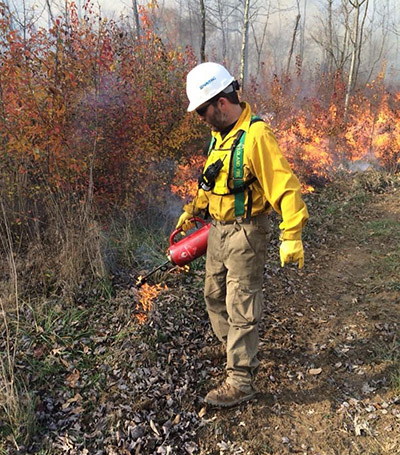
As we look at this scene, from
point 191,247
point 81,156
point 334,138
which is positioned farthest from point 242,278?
point 334,138

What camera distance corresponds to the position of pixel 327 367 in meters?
3.05

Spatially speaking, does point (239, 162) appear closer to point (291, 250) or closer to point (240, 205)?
point (240, 205)

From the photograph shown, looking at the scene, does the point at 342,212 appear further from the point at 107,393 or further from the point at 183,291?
the point at 107,393

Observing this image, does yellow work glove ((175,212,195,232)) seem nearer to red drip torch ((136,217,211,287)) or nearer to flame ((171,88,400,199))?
red drip torch ((136,217,211,287))

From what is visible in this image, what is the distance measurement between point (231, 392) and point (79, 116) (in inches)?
138

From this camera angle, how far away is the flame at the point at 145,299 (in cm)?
333

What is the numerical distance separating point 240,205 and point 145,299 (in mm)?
1679

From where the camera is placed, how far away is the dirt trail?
2406mm

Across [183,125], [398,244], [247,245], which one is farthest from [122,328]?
[398,244]

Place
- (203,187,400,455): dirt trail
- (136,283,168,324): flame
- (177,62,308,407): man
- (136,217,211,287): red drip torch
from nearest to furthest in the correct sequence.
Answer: (177,62,308,407): man → (203,187,400,455): dirt trail → (136,217,211,287): red drip torch → (136,283,168,324): flame

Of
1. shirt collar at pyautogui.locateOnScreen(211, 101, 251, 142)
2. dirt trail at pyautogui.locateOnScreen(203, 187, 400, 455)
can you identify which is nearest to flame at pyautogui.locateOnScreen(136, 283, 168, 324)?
dirt trail at pyautogui.locateOnScreen(203, 187, 400, 455)

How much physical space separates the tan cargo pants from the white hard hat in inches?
34.3

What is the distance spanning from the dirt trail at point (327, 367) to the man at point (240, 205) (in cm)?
28

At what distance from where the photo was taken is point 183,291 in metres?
3.76
